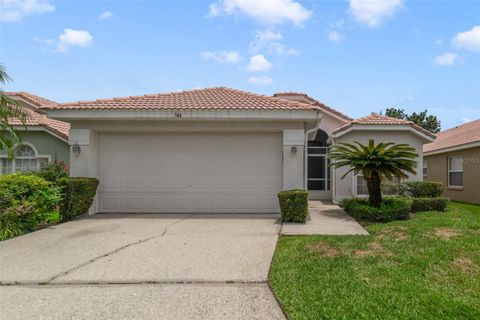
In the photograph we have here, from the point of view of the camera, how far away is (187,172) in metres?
11.5

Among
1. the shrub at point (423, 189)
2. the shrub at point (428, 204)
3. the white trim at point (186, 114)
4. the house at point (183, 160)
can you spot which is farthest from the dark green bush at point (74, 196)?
the shrub at point (423, 189)

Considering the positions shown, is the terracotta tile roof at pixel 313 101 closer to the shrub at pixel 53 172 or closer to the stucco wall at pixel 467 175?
the stucco wall at pixel 467 175

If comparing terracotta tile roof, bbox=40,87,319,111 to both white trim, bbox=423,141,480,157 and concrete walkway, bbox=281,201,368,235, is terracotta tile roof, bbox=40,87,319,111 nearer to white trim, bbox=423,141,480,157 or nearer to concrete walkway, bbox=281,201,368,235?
concrete walkway, bbox=281,201,368,235

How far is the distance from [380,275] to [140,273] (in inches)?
145

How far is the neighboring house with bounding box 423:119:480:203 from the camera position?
15898mm

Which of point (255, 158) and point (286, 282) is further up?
point (255, 158)

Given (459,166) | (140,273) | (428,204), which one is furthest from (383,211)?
(459,166)

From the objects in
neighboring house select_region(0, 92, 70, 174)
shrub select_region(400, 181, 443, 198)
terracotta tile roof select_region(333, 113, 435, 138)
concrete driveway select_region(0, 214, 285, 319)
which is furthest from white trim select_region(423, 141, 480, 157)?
neighboring house select_region(0, 92, 70, 174)

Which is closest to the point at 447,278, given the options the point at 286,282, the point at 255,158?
the point at 286,282

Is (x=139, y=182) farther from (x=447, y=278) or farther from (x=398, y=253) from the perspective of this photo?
(x=447, y=278)

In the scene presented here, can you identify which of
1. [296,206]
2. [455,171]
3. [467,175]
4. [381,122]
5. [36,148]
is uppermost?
[381,122]

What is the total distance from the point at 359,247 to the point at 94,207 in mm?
8695

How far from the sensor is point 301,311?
390cm

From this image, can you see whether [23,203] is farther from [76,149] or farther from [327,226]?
[327,226]
